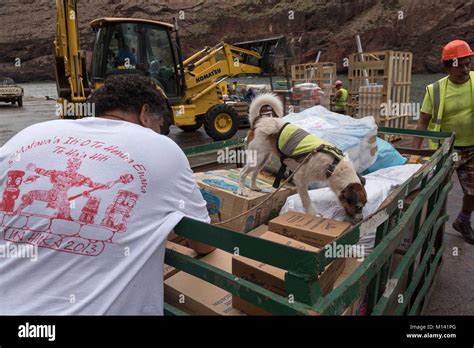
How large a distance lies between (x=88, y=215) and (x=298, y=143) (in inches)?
87.2

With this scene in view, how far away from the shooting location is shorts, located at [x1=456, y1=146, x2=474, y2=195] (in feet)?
11.9

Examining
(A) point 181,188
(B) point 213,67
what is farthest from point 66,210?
(B) point 213,67

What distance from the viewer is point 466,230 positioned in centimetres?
386

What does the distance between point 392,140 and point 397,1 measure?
63443 mm

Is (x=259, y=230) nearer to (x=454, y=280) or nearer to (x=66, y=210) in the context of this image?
(x=66, y=210)

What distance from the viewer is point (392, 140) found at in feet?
26.0

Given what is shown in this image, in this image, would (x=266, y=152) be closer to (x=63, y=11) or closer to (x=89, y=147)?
(x=89, y=147)

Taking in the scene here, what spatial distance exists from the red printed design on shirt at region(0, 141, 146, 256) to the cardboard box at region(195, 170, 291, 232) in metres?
1.24

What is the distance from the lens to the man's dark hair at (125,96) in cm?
165

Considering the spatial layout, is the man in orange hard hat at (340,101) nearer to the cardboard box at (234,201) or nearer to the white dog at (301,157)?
the white dog at (301,157)

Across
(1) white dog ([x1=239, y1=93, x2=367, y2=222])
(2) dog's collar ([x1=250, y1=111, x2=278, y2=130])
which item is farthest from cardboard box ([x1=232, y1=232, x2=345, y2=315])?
(2) dog's collar ([x1=250, y1=111, x2=278, y2=130])

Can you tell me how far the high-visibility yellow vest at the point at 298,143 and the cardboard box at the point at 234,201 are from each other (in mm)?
358

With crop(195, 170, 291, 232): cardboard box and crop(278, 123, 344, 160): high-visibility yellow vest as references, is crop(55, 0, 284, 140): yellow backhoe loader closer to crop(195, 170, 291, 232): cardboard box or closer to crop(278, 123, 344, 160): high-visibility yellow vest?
crop(278, 123, 344, 160): high-visibility yellow vest


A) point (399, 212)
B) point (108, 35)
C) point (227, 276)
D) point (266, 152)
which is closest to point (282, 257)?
point (227, 276)
